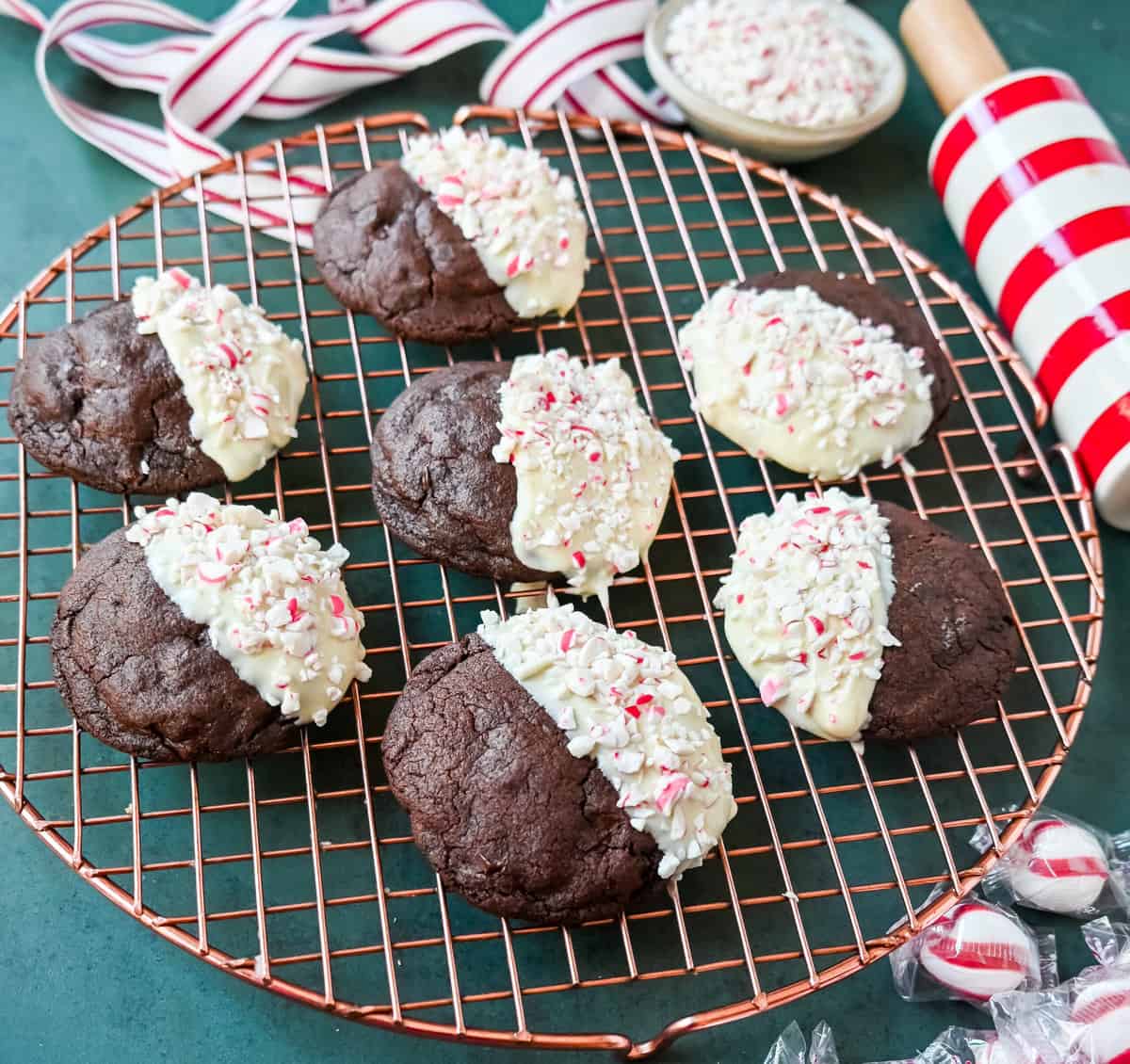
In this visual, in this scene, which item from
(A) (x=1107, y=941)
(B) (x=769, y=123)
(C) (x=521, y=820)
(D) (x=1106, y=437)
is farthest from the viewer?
(B) (x=769, y=123)

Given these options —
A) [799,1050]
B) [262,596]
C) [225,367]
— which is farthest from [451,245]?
[799,1050]

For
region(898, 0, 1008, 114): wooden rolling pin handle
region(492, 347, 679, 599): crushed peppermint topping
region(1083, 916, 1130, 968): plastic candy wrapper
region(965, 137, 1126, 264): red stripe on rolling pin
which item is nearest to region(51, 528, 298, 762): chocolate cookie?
region(492, 347, 679, 599): crushed peppermint topping

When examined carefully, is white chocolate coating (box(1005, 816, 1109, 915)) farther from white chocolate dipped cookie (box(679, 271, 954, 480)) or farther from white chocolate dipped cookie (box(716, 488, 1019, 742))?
white chocolate dipped cookie (box(679, 271, 954, 480))

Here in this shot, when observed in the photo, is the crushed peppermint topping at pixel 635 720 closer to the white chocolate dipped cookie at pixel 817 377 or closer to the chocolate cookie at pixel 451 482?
the chocolate cookie at pixel 451 482

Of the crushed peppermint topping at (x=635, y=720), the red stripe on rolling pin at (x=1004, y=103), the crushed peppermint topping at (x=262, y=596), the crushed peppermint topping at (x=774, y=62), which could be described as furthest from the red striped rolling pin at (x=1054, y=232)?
the crushed peppermint topping at (x=262, y=596)

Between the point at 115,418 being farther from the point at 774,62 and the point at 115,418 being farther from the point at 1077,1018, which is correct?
the point at 1077,1018

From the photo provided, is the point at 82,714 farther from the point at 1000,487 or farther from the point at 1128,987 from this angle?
the point at 1000,487
